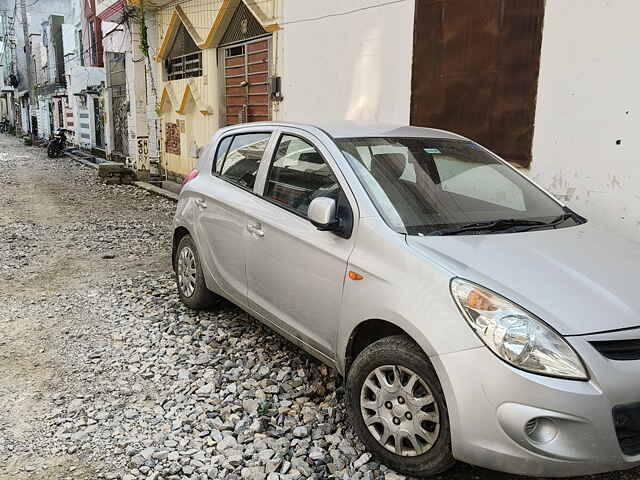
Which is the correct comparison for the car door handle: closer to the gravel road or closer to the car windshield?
the car windshield

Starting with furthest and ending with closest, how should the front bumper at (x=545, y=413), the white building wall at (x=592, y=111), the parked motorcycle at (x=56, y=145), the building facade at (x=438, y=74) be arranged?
the parked motorcycle at (x=56, y=145) → the building facade at (x=438, y=74) → the white building wall at (x=592, y=111) → the front bumper at (x=545, y=413)

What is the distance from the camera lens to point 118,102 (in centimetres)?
1972

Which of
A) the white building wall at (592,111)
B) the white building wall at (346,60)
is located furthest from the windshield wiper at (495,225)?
the white building wall at (346,60)

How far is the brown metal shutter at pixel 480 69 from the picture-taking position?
5.84 meters

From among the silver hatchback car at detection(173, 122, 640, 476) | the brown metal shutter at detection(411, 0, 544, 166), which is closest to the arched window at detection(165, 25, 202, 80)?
the brown metal shutter at detection(411, 0, 544, 166)

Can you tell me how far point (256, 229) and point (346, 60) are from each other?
494 cm

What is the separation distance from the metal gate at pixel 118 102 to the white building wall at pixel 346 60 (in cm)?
1116

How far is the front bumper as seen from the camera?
2.31 m

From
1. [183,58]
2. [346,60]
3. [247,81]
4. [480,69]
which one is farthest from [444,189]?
[183,58]

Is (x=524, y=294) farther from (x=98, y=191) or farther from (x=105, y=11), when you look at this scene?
(x=105, y=11)

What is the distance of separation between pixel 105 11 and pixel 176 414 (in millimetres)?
14770

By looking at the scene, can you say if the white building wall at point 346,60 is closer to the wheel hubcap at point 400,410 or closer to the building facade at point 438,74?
the building facade at point 438,74

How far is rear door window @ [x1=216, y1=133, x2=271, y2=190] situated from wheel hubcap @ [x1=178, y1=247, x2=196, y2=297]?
2.61 feet

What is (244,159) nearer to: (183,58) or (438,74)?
(438,74)
